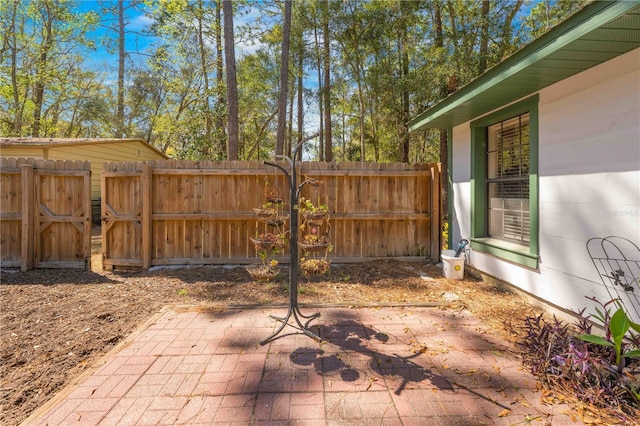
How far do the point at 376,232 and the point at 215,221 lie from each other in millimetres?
2751

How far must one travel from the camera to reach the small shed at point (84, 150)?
30.0 ft

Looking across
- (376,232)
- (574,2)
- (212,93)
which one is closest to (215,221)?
(376,232)

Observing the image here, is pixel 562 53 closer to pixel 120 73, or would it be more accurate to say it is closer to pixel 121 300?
pixel 121 300

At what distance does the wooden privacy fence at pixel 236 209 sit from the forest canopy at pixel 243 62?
6.96 feet

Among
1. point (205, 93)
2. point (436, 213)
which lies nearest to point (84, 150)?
point (205, 93)

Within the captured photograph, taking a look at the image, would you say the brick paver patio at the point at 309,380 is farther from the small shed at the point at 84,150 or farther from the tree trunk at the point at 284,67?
the small shed at the point at 84,150

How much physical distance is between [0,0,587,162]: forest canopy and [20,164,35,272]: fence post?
3.37 meters

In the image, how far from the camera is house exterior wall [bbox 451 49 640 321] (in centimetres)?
240

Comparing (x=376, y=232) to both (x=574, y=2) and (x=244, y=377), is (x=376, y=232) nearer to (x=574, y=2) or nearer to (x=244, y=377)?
(x=244, y=377)

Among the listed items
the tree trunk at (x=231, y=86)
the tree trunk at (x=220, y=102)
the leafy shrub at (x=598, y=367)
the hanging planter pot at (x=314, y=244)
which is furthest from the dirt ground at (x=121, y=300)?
the tree trunk at (x=220, y=102)

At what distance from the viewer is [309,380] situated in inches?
82.7

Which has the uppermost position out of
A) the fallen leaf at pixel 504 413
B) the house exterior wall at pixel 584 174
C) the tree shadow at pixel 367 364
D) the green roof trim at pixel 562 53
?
the green roof trim at pixel 562 53

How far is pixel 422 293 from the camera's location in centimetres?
393

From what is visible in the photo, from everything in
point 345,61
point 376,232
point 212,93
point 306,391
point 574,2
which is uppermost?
point 345,61
